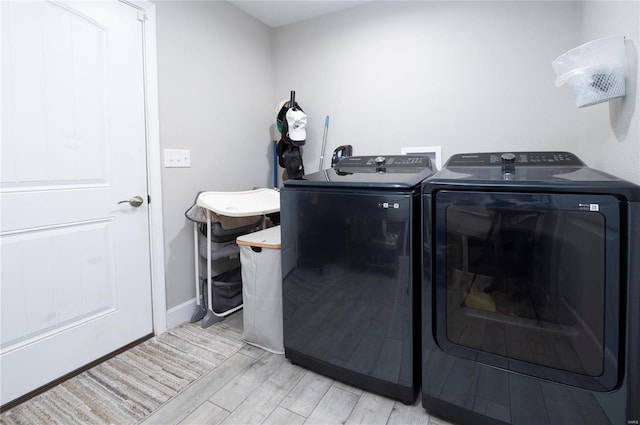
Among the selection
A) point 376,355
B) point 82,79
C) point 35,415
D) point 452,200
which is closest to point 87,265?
point 35,415

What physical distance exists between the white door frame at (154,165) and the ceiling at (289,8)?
0.87 meters

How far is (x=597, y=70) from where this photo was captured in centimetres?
123

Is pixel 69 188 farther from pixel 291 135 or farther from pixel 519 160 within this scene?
pixel 519 160

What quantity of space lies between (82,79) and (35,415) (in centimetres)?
167

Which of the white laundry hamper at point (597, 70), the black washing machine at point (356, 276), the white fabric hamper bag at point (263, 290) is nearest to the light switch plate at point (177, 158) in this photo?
the white fabric hamper bag at point (263, 290)

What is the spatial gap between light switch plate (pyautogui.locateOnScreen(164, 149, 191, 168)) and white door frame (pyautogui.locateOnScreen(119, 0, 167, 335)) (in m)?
0.06

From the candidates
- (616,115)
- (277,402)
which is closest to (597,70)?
(616,115)

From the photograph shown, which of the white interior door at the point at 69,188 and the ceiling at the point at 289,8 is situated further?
the ceiling at the point at 289,8

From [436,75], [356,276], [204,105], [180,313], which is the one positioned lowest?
[180,313]

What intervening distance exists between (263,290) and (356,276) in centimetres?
65

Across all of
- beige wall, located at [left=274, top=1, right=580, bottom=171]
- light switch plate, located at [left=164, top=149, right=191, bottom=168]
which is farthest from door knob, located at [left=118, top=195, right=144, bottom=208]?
beige wall, located at [left=274, top=1, right=580, bottom=171]

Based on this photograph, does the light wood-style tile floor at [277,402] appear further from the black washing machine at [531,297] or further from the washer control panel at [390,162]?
the washer control panel at [390,162]

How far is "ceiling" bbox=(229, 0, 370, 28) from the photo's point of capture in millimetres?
2523

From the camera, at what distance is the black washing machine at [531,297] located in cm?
101
